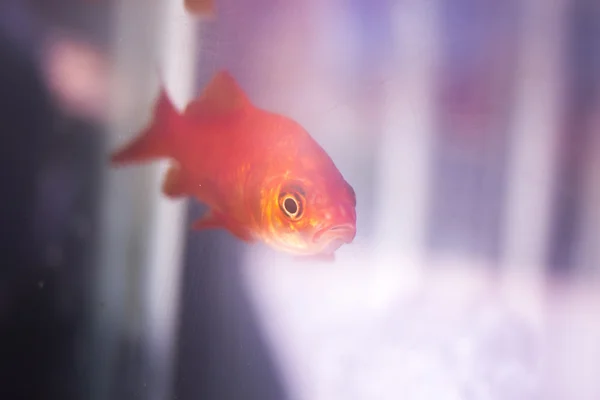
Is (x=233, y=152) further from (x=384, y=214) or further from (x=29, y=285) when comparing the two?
(x=29, y=285)

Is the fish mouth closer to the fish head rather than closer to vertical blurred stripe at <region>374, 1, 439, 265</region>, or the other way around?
the fish head

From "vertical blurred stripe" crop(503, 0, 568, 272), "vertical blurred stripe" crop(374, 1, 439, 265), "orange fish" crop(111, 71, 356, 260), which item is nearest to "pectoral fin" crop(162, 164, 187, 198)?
"orange fish" crop(111, 71, 356, 260)

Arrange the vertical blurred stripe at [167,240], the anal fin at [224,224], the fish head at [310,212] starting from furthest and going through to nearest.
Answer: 1. the vertical blurred stripe at [167,240]
2. the anal fin at [224,224]
3. the fish head at [310,212]

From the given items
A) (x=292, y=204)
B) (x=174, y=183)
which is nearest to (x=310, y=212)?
Result: (x=292, y=204)

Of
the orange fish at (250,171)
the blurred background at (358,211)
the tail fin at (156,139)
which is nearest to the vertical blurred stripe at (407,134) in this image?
the blurred background at (358,211)

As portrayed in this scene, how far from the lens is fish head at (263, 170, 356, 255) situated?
551 mm

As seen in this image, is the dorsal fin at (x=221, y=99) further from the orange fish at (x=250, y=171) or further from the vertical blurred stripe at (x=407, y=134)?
the vertical blurred stripe at (x=407, y=134)

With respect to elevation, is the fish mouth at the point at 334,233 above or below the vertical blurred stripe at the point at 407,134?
below

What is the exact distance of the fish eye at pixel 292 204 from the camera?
1.83 feet

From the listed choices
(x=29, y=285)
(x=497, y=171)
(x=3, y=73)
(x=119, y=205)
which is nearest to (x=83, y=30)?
(x=3, y=73)

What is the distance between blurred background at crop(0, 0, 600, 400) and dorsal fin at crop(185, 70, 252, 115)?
0.06 metres

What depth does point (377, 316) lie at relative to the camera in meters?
0.70

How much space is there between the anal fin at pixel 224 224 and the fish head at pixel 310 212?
0.25 ft

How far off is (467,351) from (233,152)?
45cm
